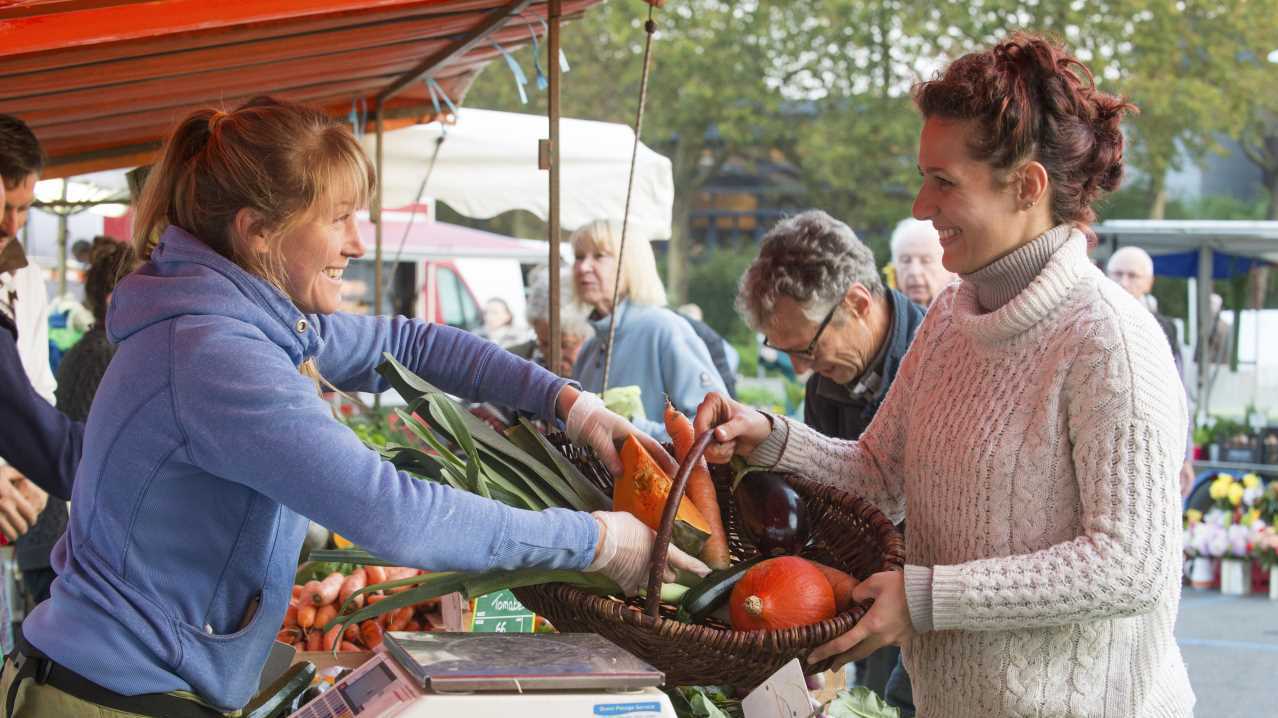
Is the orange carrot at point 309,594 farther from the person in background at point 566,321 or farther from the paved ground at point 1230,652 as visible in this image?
the paved ground at point 1230,652

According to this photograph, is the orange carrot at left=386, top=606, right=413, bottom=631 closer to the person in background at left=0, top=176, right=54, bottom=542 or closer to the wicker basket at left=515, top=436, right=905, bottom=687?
the person in background at left=0, top=176, right=54, bottom=542

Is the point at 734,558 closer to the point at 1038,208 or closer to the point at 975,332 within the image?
the point at 975,332

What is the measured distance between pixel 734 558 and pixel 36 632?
111 centimetres

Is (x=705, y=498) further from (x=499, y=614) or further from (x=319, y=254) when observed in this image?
(x=319, y=254)

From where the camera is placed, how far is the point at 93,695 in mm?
1696

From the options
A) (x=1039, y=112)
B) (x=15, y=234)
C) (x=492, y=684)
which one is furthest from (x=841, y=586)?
(x=15, y=234)

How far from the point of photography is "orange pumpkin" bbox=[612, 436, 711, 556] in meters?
1.98

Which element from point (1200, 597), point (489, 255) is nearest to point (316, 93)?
point (1200, 597)

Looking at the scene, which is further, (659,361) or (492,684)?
(659,361)

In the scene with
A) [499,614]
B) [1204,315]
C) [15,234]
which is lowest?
[1204,315]

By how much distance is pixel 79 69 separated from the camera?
117 inches

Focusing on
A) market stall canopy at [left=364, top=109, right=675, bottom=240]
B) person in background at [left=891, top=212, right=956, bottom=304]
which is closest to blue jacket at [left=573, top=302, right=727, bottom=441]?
person in background at [left=891, top=212, right=956, bottom=304]

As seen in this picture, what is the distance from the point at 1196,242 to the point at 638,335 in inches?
317

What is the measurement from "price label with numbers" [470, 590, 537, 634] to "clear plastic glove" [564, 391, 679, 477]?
0.47 m
